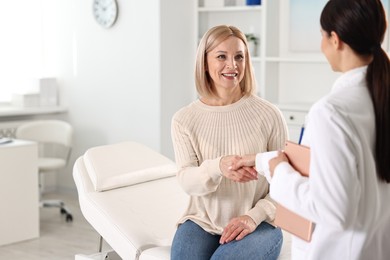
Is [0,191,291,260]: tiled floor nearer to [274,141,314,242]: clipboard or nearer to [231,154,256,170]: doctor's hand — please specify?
[231,154,256,170]: doctor's hand

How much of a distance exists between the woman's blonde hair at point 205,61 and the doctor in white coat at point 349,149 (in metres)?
0.94

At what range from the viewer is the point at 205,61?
8.65ft

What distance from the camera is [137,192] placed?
10.2 feet

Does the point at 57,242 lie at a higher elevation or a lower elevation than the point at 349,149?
lower

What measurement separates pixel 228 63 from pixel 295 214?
0.90 meters

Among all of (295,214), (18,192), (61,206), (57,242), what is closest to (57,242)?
(57,242)

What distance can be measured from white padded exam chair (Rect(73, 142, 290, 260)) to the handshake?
0.43 m

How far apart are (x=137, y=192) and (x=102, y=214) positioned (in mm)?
299

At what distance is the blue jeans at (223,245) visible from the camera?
2377 millimetres

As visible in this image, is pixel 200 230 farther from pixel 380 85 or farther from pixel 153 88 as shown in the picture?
pixel 153 88

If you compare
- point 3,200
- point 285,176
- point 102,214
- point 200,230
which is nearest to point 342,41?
point 285,176

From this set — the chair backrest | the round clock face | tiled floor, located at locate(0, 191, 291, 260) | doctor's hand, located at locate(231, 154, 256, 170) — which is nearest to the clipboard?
doctor's hand, located at locate(231, 154, 256, 170)

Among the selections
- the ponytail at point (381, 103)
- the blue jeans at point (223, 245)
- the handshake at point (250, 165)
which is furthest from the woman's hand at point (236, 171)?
the ponytail at point (381, 103)

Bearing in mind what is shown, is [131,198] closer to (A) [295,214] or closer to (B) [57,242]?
(A) [295,214]
